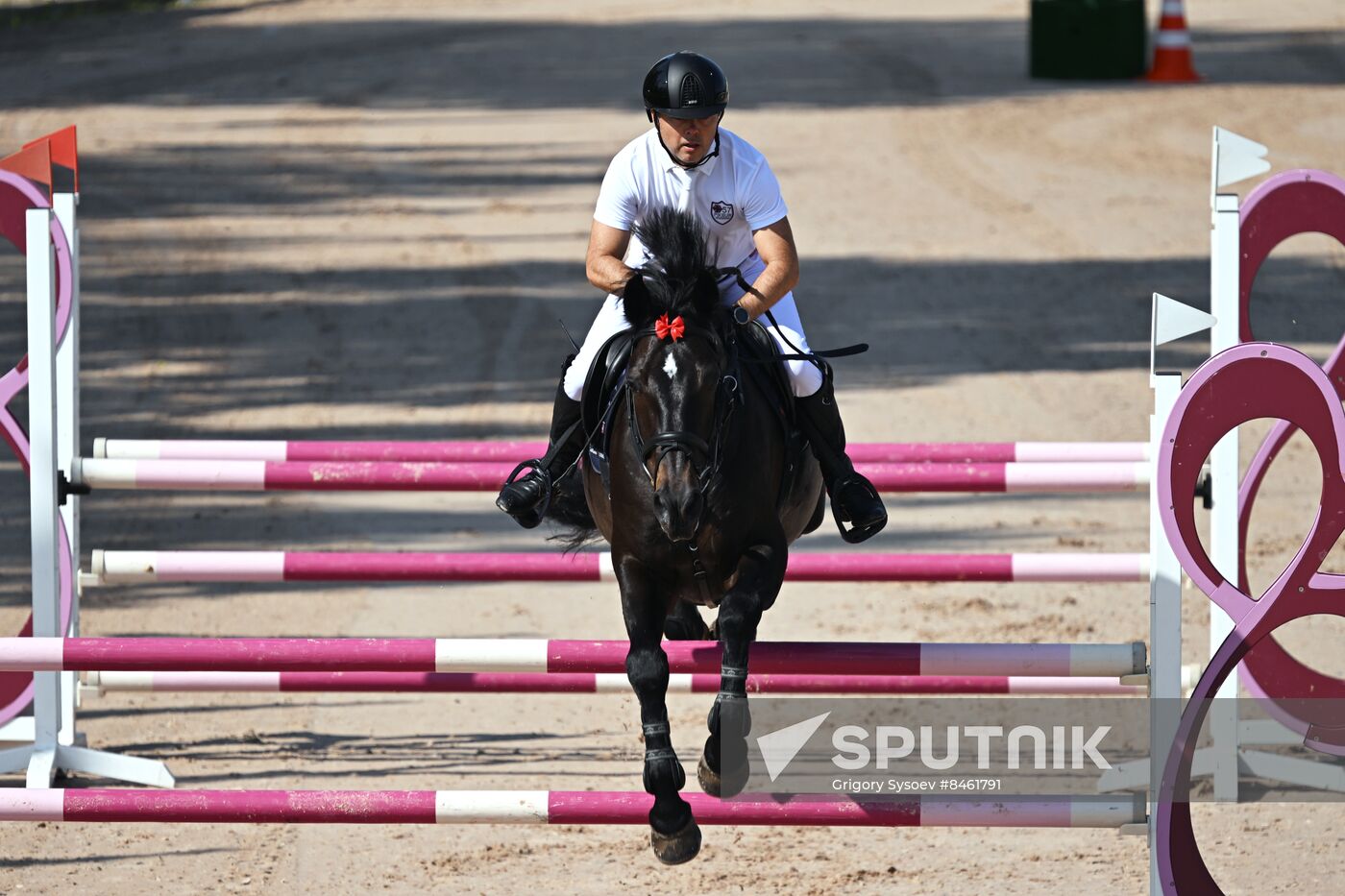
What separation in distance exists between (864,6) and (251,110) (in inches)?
430

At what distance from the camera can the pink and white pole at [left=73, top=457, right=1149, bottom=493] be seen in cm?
658

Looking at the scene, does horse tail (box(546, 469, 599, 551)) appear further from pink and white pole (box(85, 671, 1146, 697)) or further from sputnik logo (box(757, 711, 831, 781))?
sputnik logo (box(757, 711, 831, 781))

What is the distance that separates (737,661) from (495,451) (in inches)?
78.3

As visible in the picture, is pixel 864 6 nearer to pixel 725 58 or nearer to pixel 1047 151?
pixel 725 58

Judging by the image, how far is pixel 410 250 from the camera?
16.1 metres

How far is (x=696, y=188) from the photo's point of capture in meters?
5.60

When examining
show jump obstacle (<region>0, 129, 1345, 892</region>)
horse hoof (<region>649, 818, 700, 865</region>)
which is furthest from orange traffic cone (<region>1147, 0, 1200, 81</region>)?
horse hoof (<region>649, 818, 700, 865</region>)

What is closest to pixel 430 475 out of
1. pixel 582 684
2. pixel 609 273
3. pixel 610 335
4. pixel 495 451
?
pixel 495 451

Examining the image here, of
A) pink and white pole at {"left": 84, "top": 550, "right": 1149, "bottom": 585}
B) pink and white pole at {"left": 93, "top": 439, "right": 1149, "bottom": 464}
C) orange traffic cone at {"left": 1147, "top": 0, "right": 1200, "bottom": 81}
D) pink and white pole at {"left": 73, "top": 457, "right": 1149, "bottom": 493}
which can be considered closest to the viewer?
pink and white pole at {"left": 84, "top": 550, "right": 1149, "bottom": 585}

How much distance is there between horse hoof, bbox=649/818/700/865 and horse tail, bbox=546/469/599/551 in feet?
4.19

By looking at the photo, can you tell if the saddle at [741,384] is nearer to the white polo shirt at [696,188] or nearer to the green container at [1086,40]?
the white polo shirt at [696,188]

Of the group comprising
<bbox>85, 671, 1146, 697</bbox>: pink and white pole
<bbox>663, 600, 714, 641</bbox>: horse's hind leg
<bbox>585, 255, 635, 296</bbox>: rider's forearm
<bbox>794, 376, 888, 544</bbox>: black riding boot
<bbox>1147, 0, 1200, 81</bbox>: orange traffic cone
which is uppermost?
<bbox>1147, 0, 1200, 81</bbox>: orange traffic cone

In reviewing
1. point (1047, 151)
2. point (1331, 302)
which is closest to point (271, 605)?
point (1331, 302)

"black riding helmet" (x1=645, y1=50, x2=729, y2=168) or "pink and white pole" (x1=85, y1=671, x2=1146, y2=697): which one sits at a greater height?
"black riding helmet" (x1=645, y1=50, x2=729, y2=168)
